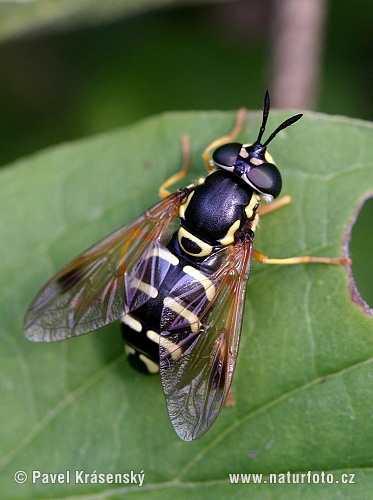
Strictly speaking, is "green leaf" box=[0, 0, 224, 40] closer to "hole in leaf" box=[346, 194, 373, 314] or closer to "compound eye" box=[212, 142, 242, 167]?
"compound eye" box=[212, 142, 242, 167]

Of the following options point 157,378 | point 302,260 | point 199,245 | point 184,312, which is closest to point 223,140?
point 199,245

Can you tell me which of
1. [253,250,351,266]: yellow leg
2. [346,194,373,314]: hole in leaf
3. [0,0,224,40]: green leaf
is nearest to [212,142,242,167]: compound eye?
[253,250,351,266]: yellow leg

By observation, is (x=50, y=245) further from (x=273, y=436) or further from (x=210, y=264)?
(x=273, y=436)

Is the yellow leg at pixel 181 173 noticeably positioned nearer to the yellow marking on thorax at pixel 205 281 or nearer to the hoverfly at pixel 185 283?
the hoverfly at pixel 185 283

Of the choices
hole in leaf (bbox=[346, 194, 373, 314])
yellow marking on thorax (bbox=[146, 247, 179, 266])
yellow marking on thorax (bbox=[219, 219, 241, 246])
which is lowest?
hole in leaf (bbox=[346, 194, 373, 314])

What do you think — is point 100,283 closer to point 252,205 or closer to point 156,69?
point 252,205

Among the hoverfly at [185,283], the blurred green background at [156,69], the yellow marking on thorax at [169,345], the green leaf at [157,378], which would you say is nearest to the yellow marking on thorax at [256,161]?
the hoverfly at [185,283]

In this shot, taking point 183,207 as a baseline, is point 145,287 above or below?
below
